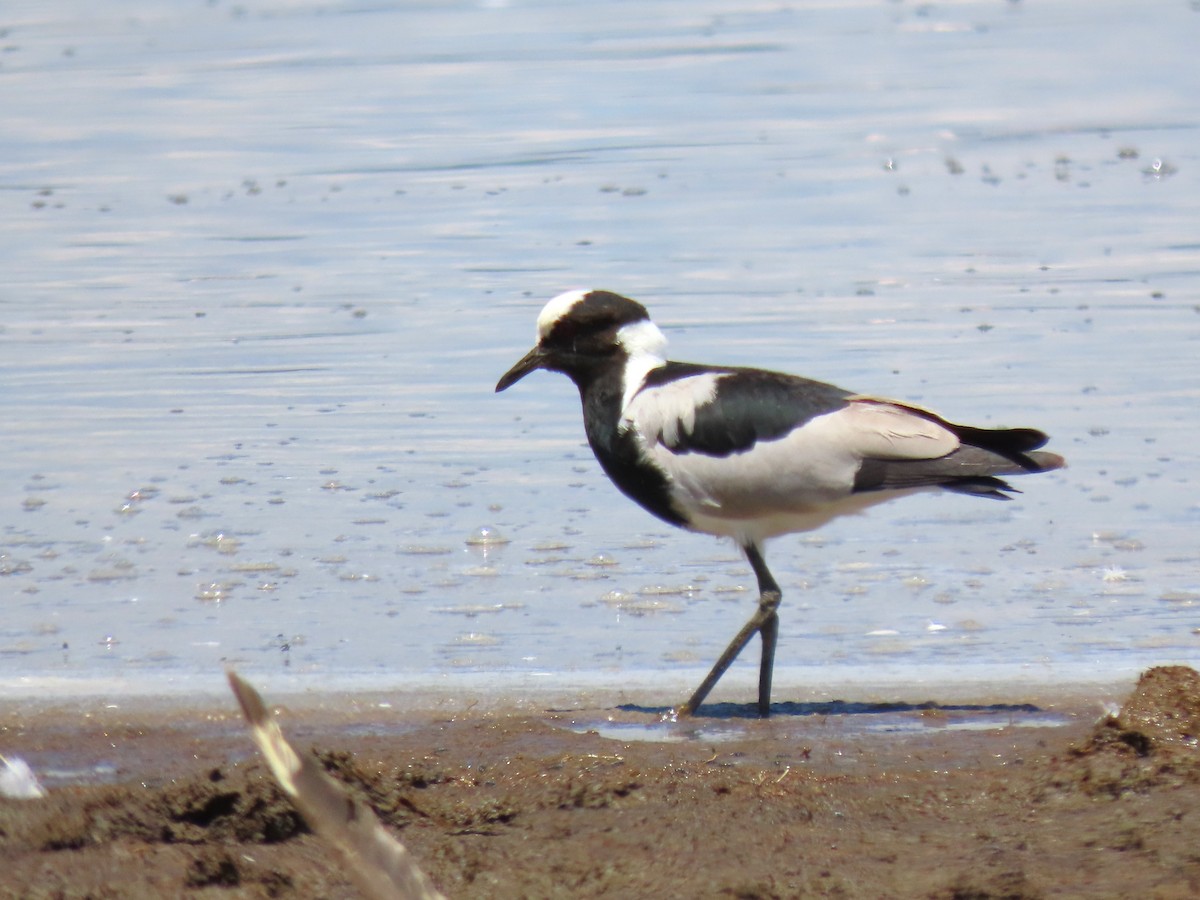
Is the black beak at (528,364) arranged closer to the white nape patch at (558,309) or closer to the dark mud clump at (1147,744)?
the white nape patch at (558,309)

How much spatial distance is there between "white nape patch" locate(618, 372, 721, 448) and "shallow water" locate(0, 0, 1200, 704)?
26.1 inches

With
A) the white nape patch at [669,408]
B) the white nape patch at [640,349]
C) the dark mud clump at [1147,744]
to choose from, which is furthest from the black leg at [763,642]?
the dark mud clump at [1147,744]

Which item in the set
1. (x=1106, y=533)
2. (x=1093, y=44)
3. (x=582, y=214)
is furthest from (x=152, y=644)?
(x=1093, y=44)

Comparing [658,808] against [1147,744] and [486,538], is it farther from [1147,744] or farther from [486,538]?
[486,538]

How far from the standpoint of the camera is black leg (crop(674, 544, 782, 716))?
5102 millimetres

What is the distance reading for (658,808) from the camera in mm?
3889

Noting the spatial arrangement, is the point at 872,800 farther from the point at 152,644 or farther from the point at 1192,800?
the point at 152,644

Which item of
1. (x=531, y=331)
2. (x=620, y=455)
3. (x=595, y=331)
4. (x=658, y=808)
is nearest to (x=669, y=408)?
(x=620, y=455)

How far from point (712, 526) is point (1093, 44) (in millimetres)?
14000

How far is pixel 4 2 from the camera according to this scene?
74.8 ft

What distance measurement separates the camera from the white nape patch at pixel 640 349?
570cm

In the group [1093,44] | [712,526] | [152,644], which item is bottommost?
[152,644]

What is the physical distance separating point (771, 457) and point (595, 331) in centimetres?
78

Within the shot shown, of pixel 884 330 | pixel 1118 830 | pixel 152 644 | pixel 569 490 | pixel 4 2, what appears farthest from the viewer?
pixel 4 2
